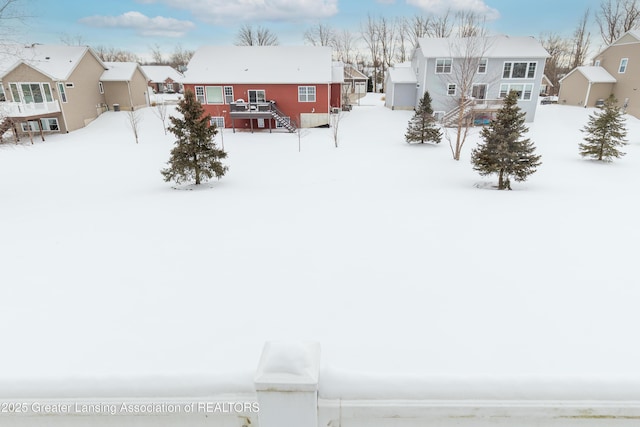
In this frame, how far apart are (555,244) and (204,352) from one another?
26.3 ft

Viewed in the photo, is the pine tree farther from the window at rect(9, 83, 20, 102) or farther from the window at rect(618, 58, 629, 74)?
the window at rect(9, 83, 20, 102)

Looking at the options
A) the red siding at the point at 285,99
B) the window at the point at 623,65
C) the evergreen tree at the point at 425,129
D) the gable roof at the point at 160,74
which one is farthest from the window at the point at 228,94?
the window at the point at 623,65

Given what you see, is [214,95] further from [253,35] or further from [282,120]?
[253,35]

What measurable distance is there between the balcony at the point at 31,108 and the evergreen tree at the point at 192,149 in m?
18.1

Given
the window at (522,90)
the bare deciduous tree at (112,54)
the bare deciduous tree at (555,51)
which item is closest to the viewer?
the window at (522,90)

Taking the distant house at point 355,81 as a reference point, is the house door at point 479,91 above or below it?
below

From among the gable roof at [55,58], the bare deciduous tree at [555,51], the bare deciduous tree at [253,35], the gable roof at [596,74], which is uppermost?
the bare deciduous tree at [253,35]

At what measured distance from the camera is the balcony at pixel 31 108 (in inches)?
1026

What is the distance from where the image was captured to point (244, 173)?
18781 mm

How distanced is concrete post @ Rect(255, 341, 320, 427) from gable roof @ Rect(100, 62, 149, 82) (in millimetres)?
41053

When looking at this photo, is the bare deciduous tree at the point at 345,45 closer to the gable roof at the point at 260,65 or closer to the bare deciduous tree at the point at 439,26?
the bare deciduous tree at the point at 439,26

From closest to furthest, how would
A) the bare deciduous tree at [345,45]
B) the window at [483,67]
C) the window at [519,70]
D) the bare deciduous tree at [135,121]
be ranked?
the bare deciduous tree at [135,121] → the window at [519,70] → the window at [483,67] → the bare deciduous tree at [345,45]

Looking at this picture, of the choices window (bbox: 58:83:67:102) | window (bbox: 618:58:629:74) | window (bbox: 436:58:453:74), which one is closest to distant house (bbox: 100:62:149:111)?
window (bbox: 58:83:67:102)

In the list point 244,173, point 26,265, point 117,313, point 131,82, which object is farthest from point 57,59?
point 117,313
